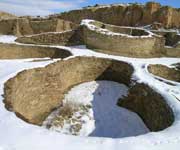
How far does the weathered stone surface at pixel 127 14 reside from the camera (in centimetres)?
3362

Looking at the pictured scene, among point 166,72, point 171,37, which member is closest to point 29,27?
point 171,37

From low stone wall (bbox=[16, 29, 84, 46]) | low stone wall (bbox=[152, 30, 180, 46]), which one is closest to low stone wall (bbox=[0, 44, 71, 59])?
low stone wall (bbox=[16, 29, 84, 46])

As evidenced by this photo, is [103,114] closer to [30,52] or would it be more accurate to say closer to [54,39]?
[30,52]

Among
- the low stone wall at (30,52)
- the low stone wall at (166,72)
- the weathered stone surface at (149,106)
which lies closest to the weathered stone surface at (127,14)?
the low stone wall at (30,52)

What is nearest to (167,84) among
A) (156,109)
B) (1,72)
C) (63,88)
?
(156,109)

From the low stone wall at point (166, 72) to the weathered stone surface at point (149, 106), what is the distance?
2548 mm

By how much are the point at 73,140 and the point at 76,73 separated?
805cm

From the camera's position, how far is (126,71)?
14.1 m

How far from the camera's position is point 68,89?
13.4 metres

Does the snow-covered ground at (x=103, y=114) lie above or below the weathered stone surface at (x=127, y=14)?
below

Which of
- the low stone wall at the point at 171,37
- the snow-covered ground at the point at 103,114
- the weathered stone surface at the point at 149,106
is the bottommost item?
the snow-covered ground at the point at 103,114

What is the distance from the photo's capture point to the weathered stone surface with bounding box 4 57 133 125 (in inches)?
384

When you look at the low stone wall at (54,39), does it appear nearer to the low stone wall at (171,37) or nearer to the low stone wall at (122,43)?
the low stone wall at (122,43)

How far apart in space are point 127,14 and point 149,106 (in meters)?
25.0
